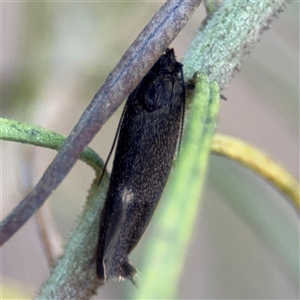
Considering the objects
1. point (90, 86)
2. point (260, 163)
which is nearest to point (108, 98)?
point (260, 163)

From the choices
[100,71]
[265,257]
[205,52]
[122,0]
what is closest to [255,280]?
[265,257]

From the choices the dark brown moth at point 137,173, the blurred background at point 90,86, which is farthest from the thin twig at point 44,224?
the dark brown moth at point 137,173

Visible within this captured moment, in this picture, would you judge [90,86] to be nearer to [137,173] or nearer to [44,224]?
[44,224]

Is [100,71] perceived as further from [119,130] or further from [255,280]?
[255,280]

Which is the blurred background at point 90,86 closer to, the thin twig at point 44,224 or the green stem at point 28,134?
the thin twig at point 44,224

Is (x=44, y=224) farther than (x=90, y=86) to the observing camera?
No

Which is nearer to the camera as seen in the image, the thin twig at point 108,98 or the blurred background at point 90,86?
the thin twig at point 108,98
